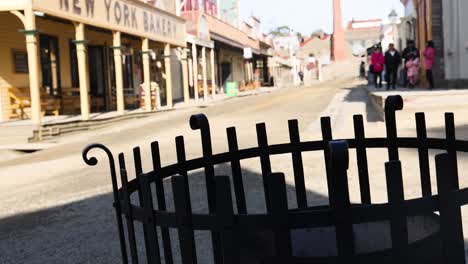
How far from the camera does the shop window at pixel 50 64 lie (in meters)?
19.3

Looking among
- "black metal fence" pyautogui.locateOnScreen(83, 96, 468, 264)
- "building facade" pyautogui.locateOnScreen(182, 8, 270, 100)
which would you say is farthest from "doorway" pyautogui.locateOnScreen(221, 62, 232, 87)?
"black metal fence" pyautogui.locateOnScreen(83, 96, 468, 264)

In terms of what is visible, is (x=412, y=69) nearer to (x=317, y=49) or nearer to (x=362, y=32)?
(x=362, y=32)

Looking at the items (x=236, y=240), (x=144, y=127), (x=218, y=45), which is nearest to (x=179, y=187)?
(x=236, y=240)

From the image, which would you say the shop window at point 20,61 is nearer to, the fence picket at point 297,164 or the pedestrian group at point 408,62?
the pedestrian group at point 408,62

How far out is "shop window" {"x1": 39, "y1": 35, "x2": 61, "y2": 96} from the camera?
63.4 feet

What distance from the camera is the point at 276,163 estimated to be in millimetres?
8297

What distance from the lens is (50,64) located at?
64.7 feet

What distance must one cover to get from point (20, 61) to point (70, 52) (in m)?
2.72

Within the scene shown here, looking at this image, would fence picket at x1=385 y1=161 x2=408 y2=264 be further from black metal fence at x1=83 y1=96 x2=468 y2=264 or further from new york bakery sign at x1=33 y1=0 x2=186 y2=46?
new york bakery sign at x1=33 y1=0 x2=186 y2=46

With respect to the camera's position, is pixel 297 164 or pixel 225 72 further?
pixel 225 72

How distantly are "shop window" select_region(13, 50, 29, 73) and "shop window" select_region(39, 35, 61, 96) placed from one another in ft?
2.05

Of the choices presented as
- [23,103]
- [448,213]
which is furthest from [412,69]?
[448,213]

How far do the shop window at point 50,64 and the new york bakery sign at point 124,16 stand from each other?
237cm

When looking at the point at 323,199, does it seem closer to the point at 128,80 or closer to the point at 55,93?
the point at 55,93
